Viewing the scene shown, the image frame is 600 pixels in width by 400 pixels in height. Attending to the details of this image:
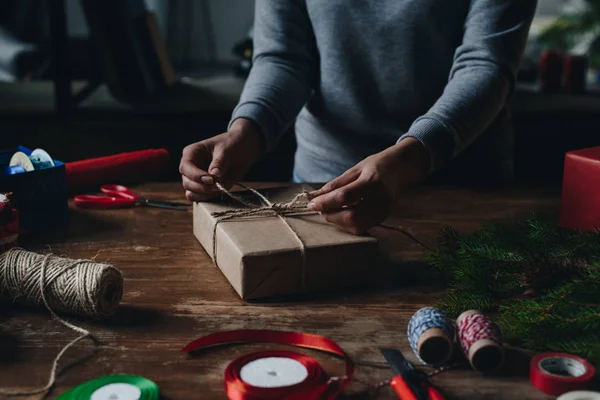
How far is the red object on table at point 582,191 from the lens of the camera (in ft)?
3.62

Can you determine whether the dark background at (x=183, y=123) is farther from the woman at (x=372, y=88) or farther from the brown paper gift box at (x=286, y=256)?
the brown paper gift box at (x=286, y=256)

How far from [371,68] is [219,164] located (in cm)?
48

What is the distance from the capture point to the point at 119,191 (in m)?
1.38

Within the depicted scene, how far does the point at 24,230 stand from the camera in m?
1.18

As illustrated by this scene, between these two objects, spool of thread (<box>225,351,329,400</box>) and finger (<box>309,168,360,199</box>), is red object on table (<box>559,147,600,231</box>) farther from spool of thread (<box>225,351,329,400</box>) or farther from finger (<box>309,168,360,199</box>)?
spool of thread (<box>225,351,329,400</box>)

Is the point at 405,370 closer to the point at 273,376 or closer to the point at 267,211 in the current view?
the point at 273,376

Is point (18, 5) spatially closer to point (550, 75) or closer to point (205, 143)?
point (550, 75)

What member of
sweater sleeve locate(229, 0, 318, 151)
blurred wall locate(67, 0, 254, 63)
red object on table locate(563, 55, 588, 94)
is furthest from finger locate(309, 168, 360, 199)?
blurred wall locate(67, 0, 254, 63)

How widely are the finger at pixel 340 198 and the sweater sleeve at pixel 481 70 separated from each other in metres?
0.25

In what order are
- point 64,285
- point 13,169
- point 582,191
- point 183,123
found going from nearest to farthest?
point 64,285
point 582,191
point 13,169
point 183,123

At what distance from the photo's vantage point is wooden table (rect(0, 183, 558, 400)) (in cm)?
73

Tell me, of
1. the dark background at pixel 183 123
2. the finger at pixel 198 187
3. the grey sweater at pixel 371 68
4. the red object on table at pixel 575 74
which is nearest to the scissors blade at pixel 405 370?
the finger at pixel 198 187

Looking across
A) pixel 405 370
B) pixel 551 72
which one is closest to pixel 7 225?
pixel 405 370

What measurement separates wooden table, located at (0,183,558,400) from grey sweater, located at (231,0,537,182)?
262 millimetres
